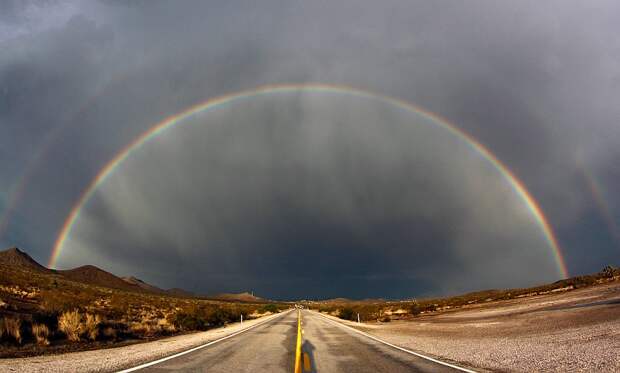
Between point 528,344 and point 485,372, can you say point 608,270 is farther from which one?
point 485,372

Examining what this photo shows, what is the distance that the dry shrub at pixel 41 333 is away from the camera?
15.0 metres

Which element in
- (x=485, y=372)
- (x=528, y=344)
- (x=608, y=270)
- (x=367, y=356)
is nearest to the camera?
(x=485, y=372)

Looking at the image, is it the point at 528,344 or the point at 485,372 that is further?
the point at 528,344

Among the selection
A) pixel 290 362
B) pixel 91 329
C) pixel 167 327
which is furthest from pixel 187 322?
pixel 290 362

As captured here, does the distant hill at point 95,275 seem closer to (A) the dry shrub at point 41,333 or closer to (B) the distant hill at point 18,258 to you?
(B) the distant hill at point 18,258

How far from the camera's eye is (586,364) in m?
10.0

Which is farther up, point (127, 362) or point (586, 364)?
point (127, 362)

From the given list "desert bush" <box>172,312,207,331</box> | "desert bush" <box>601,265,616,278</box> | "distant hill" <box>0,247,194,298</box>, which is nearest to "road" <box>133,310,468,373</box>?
"desert bush" <box>172,312,207,331</box>

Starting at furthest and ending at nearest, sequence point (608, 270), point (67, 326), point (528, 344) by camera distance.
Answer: point (608, 270) < point (67, 326) < point (528, 344)

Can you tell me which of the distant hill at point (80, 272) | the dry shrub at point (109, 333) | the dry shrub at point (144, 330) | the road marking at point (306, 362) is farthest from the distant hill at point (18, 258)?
the road marking at point (306, 362)

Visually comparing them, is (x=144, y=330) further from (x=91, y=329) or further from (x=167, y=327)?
(x=91, y=329)

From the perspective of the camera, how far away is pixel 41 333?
15.8 meters

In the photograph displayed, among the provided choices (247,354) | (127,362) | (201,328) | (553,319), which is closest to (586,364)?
(247,354)

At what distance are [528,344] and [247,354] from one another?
1128 centimetres
